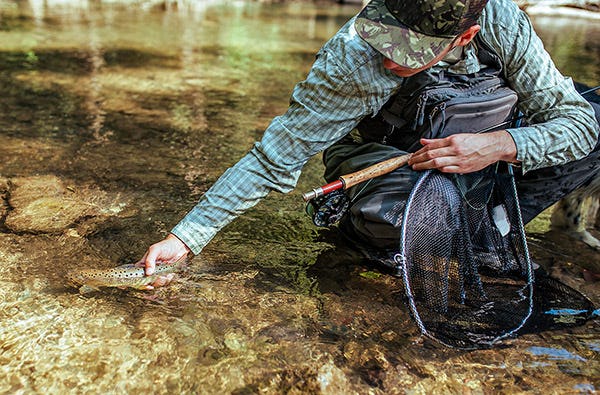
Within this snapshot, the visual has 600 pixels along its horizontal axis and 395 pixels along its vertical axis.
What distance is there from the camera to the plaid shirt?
2119 mm

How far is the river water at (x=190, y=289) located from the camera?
1885 mm

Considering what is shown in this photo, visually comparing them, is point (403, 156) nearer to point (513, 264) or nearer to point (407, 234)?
point (407, 234)

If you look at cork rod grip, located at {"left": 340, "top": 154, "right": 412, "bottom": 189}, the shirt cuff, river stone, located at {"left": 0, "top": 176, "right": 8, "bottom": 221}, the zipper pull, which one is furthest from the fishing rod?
river stone, located at {"left": 0, "top": 176, "right": 8, "bottom": 221}

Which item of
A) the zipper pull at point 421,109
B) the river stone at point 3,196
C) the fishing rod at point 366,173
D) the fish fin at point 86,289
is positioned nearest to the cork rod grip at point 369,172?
the fishing rod at point 366,173

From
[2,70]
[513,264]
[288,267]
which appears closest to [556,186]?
[513,264]

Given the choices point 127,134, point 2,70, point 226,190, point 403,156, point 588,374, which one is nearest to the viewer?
point 588,374

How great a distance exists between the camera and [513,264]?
249cm

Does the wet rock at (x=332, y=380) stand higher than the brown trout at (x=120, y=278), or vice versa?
the brown trout at (x=120, y=278)

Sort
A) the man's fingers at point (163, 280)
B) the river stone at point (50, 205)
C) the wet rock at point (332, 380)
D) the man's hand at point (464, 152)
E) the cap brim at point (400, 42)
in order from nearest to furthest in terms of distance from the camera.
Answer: the wet rock at point (332, 380), the cap brim at point (400, 42), the man's hand at point (464, 152), the man's fingers at point (163, 280), the river stone at point (50, 205)

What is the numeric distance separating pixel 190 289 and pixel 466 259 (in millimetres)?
1105

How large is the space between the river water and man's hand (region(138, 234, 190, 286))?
0.53ft

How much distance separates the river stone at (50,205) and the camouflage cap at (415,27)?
5.55 feet

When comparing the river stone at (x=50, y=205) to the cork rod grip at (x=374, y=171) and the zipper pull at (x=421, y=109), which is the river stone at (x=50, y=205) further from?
the zipper pull at (x=421, y=109)

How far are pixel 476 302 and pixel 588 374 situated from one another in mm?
462
